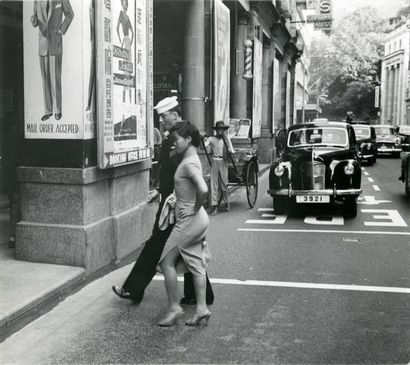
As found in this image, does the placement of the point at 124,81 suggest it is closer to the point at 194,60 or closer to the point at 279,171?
the point at 279,171

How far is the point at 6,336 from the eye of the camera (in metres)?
5.00

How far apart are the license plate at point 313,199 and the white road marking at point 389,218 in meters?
0.87

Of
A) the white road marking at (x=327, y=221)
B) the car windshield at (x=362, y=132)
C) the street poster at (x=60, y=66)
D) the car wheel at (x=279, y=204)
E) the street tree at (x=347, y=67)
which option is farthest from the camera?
the street tree at (x=347, y=67)

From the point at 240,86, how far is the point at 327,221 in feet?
38.2

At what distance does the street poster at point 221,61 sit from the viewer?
1528 cm

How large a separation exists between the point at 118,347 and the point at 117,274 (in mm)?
2503

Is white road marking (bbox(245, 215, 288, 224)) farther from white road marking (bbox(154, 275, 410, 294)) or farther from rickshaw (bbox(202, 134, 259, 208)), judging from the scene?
white road marking (bbox(154, 275, 410, 294))

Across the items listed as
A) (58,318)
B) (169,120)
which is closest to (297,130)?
(169,120)

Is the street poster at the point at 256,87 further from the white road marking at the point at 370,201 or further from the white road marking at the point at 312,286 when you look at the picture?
the white road marking at the point at 312,286

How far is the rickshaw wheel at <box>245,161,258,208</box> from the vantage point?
42.9ft

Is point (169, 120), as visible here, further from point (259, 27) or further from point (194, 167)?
point (259, 27)

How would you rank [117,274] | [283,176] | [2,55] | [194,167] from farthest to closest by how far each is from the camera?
[2,55], [283,176], [117,274], [194,167]

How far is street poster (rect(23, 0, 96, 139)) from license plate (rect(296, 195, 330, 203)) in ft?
17.8

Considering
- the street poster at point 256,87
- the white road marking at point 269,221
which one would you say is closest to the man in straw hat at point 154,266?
the white road marking at point 269,221
